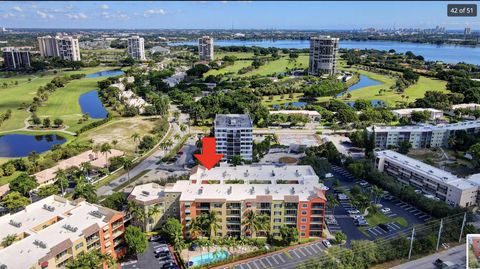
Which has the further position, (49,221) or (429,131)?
(429,131)

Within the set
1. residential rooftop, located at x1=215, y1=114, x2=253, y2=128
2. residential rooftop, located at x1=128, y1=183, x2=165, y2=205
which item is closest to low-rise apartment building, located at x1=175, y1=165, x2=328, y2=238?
residential rooftop, located at x1=128, y1=183, x2=165, y2=205

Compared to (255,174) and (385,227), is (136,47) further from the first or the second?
(385,227)

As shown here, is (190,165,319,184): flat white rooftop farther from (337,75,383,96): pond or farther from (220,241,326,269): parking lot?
(337,75,383,96): pond

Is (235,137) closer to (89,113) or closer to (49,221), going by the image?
(49,221)

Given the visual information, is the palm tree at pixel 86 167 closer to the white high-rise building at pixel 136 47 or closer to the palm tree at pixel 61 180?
the palm tree at pixel 61 180

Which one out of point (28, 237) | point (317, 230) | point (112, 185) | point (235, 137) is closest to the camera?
point (28, 237)

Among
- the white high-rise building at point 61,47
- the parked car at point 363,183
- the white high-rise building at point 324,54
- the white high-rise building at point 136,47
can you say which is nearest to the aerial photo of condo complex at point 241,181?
the parked car at point 363,183

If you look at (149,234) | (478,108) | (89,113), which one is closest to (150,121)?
(89,113)

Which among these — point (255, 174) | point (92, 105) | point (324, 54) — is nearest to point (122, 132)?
point (92, 105)
